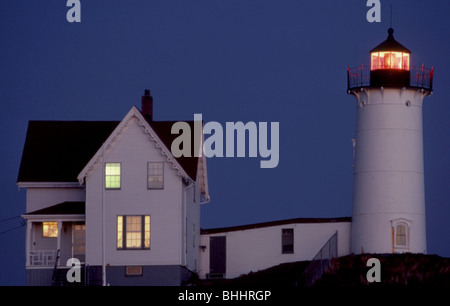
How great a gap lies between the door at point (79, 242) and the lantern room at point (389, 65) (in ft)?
53.2

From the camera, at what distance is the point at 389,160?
6812 cm

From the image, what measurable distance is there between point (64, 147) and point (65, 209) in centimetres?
441

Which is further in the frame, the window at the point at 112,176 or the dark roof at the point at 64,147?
the dark roof at the point at 64,147

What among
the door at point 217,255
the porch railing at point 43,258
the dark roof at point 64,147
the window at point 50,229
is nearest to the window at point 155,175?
the dark roof at point 64,147

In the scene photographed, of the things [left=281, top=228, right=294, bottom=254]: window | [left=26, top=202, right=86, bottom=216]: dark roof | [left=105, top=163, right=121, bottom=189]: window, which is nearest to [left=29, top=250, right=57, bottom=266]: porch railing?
[left=26, top=202, right=86, bottom=216]: dark roof

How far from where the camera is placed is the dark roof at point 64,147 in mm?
65625

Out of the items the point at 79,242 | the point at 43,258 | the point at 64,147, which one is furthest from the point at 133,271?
the point at 64,147

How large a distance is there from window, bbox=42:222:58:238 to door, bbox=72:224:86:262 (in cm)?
91

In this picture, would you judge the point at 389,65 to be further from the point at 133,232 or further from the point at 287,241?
the point at 133,232

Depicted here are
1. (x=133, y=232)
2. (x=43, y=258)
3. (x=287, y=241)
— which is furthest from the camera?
(x=287, y=241)

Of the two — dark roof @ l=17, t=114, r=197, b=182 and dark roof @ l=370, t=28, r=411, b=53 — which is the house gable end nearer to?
dark roof @ l=17, t=114, r=197, b=182

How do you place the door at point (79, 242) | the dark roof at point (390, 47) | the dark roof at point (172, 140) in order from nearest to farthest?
the door at point (79, 242), the dark roof at point (172, 140), the dark roof at point (390, 47)

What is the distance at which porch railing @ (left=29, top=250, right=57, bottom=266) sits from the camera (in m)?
63.9

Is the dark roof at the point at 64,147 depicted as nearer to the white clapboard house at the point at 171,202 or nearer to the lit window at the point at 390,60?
the white clapboard house at the point at 171,202
